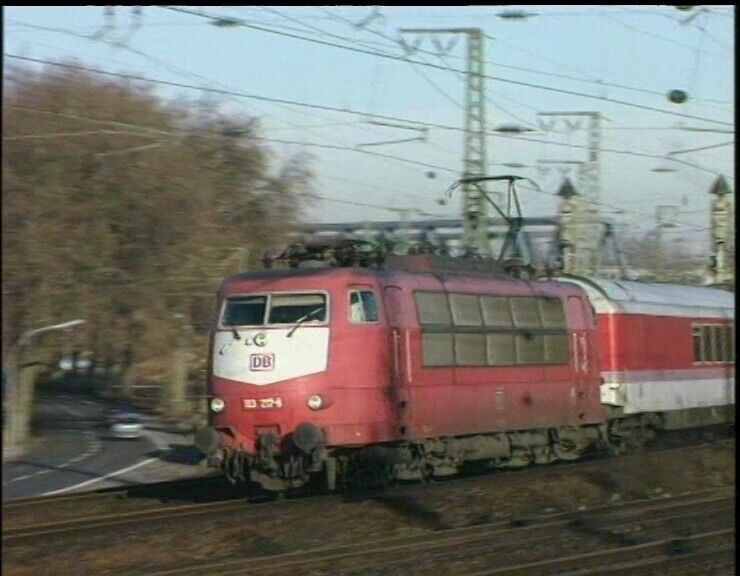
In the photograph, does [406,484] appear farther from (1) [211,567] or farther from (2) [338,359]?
(1) [211,567]

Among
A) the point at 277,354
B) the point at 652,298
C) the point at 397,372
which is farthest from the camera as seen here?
the point at 652,298

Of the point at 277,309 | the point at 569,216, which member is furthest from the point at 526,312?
the point at 569,216

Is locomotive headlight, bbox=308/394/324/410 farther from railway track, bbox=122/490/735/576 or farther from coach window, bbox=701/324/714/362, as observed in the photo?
coach window, bbox=701/324/714/362

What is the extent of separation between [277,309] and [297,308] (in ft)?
0.83

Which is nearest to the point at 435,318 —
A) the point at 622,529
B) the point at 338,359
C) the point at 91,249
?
the point at 338,359

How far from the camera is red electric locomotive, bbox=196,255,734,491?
1470 centimetres

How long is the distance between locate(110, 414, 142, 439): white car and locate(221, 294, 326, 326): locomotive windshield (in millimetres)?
13810

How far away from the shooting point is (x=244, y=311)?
50.0 ft

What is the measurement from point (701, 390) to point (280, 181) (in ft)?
40.8

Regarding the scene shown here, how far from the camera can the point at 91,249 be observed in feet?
74.0

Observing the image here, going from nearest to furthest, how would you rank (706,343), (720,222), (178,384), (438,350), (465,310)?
(438,350) < (465,310) < (706,343) < (178,384) < (720,222)

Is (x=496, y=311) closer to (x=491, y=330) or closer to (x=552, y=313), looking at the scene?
(x=491, y=330)

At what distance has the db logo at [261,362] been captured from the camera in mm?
14766

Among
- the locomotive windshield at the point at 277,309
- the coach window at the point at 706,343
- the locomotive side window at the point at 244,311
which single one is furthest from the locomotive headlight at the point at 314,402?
the coach window at the point at 706,343
